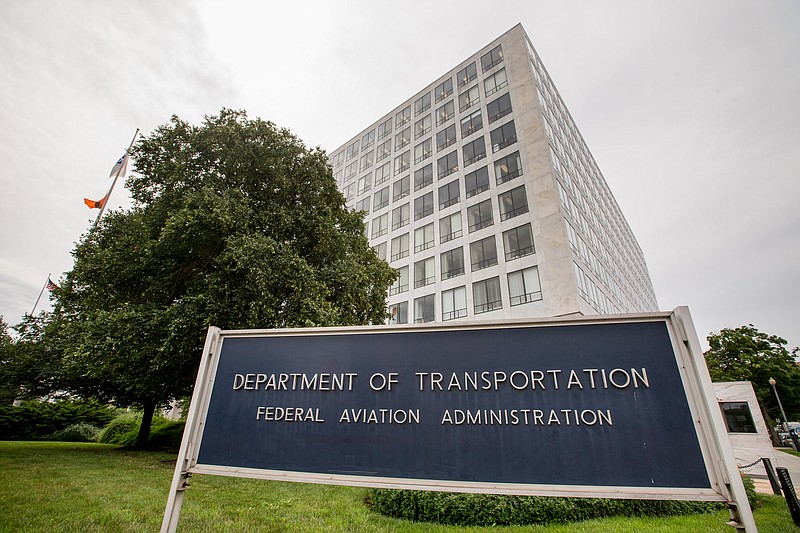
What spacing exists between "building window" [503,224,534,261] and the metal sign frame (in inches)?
857

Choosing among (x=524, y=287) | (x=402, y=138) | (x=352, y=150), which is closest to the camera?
(x=524, y=287)

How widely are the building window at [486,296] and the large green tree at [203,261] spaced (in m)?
10.9

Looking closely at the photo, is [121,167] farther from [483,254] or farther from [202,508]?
[483,254]

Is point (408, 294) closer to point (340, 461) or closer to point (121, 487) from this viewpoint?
point (121, 487)

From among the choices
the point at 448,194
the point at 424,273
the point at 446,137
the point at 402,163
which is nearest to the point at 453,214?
the point at 448,194

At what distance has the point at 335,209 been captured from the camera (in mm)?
16406

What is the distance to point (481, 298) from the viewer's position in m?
25.5

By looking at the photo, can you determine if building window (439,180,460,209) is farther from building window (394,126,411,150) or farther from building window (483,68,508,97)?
building window (394,126,411,150)

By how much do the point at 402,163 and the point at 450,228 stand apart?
11402mm

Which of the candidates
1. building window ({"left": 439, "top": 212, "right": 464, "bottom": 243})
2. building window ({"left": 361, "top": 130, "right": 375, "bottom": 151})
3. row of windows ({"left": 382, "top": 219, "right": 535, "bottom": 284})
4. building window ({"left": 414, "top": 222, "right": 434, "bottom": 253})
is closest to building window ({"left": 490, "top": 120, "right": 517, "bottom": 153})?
building window ({"left": 439, "top": 212, "right": 464, "bottom": 243})

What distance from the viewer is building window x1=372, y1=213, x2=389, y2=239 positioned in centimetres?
3578

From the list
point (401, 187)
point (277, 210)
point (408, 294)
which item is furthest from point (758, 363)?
point (277, 210)

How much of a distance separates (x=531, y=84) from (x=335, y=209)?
2167 cm

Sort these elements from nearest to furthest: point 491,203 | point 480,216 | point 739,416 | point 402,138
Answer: point 739,416 → point 491,203 → point 480,216 → point 402,138
